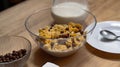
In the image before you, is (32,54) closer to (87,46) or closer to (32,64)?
(32,64)

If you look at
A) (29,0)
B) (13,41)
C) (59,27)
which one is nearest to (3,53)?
(13,41)

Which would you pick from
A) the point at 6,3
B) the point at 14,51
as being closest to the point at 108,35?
the point at 14,51

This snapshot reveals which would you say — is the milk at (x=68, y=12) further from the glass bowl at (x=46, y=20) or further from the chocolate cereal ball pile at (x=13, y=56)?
the chocolate cereal ball pile at (x=13, y=56)

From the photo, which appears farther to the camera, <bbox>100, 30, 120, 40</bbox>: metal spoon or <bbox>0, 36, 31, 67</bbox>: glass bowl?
<bbox>100, 30, 120, 40</bbox>: metal spoon

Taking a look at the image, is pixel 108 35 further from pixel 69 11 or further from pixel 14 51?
pixel 14 51

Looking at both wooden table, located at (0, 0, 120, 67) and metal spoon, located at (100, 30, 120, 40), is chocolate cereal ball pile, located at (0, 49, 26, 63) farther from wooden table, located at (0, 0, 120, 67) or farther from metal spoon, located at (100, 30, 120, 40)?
metal spoon, located at (100, 30, 120, 40)

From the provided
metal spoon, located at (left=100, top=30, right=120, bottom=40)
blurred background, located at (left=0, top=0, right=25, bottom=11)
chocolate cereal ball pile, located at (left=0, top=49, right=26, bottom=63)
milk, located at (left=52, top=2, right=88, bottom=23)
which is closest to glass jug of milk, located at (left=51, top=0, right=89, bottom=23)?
milk, located at (left=52, top=2, right=88, bottom=23)

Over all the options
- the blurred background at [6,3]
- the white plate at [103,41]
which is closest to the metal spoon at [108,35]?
the white plate at [103,41]
